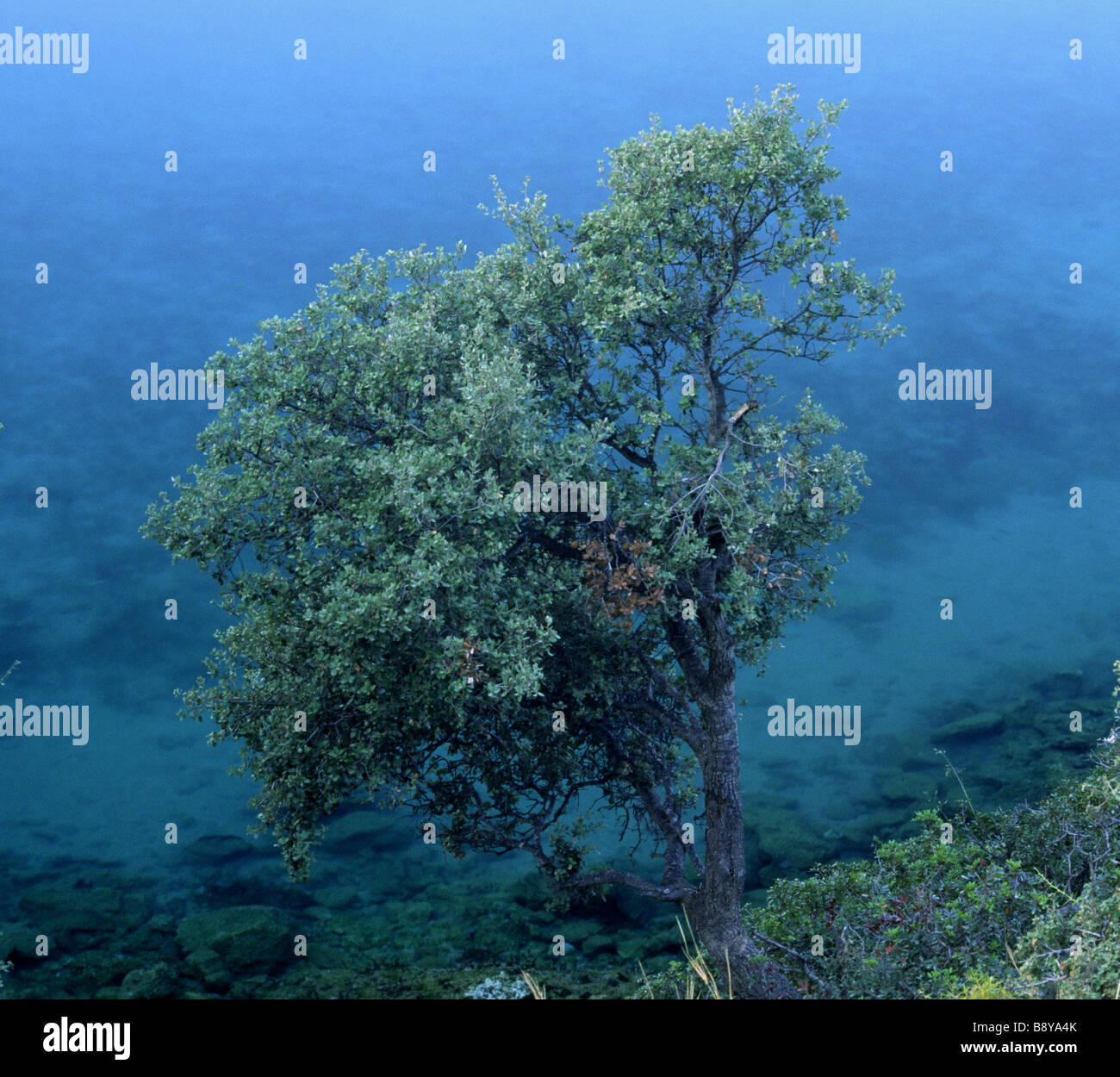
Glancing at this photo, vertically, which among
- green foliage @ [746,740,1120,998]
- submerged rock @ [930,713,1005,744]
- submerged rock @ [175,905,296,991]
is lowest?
submerged rock @ [175,905,296,991]

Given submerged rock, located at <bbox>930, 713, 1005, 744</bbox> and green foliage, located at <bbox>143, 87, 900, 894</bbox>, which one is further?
submerged rock, located at <bbox>930, 713, 1005, 744</bbox>

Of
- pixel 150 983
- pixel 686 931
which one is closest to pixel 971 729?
pixel 686 931

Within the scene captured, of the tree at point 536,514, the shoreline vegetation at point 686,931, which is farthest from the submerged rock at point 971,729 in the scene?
the tree at point 536,514

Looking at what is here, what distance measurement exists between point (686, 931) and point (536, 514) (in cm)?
1326

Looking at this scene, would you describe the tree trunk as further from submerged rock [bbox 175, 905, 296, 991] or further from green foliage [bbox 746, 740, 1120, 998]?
submerged rock [bbox 175, 905, 296, 991]

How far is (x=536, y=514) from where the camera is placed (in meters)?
16.6

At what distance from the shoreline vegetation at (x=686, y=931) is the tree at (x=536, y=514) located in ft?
7.29

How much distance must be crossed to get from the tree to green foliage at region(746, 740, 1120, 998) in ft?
5.53

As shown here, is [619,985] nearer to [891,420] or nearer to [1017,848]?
[1017,848]

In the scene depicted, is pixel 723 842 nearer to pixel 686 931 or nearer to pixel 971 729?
pixel 686 931

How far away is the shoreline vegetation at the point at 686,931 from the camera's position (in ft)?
46.9

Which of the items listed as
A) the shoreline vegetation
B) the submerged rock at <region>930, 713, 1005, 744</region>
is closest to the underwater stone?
the shoreline vegetation

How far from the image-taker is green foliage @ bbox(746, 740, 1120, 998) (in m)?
12.2

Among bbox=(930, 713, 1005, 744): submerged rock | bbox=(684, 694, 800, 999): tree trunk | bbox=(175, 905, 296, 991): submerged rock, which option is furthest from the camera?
bbox=(930, 713, 1005, 744): submerged rock
